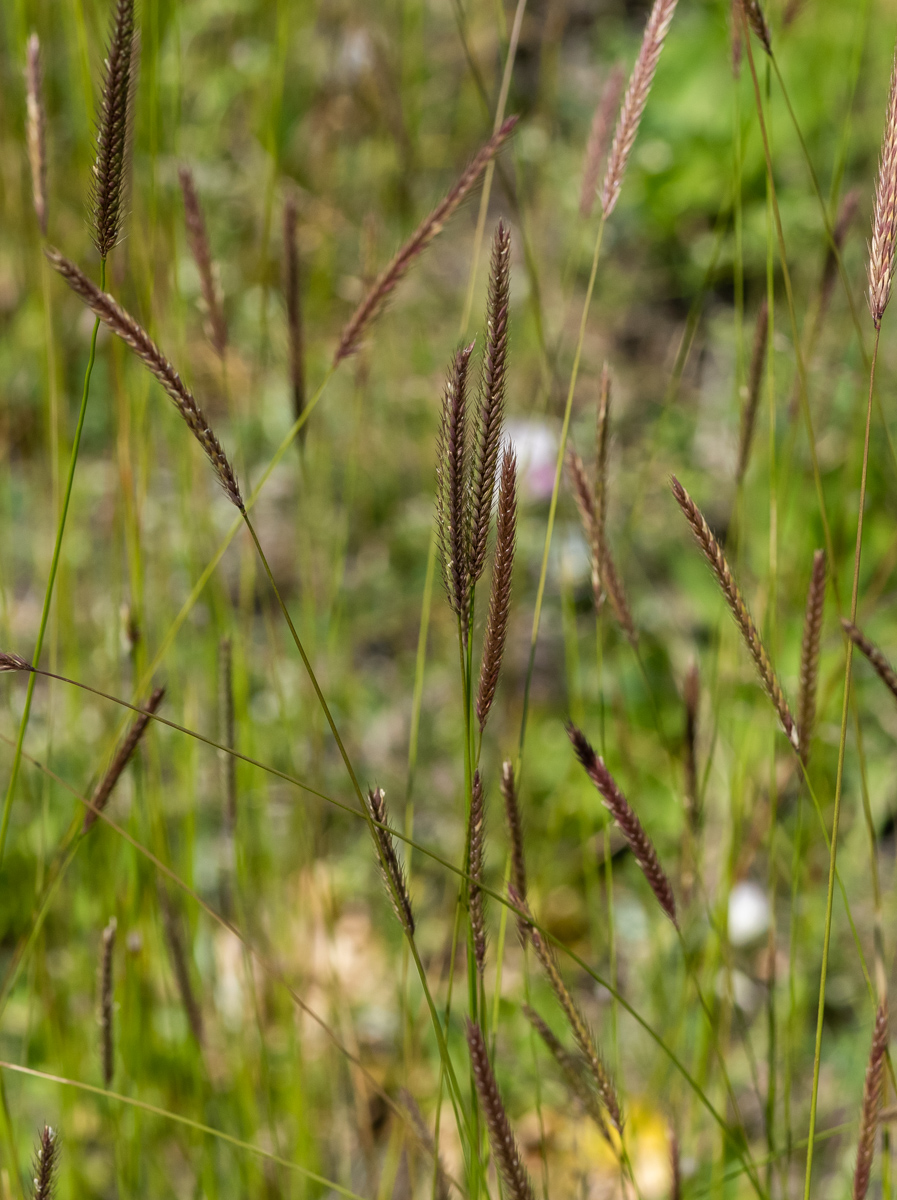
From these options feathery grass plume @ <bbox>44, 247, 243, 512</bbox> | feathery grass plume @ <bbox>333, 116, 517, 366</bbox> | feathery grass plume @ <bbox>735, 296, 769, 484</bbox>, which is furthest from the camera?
feathery grass plume @ <bbox>735, 296, 769, 484</bbox>

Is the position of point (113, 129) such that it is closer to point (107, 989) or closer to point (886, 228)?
point (886, 228)

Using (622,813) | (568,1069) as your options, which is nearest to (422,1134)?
(568,1069)

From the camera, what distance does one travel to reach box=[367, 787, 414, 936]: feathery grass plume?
0.48 metres

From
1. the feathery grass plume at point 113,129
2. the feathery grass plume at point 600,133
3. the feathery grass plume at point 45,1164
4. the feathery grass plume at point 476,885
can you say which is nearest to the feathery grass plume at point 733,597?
the feathery grass plume at point 476,885

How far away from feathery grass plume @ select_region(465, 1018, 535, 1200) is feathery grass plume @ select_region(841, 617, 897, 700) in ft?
0.79

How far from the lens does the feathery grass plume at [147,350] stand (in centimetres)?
40

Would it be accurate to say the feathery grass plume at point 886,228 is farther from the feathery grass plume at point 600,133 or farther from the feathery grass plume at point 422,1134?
the feathery grass plume at point 422,1134

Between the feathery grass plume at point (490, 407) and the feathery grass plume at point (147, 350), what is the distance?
10 centimetres

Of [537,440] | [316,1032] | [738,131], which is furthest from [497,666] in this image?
[537,440]

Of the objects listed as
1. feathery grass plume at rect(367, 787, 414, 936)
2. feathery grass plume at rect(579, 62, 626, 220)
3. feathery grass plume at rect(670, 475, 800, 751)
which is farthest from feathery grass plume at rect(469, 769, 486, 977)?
feathery grass plume at rect(579, 62, 626, 220)

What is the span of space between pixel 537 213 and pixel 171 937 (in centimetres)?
163

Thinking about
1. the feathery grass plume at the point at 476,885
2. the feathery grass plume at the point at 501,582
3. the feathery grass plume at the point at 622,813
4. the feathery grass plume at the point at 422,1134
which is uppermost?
the feathery grass plume at the point at 501,582

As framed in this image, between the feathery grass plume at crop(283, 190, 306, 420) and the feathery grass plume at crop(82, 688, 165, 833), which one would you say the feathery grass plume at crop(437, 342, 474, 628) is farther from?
the feathery grass plume at crop(283, 190, 306, 420)

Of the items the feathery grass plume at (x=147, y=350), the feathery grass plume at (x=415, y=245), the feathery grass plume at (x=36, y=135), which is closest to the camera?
the feathery grass plume at (x=147, y=350)
